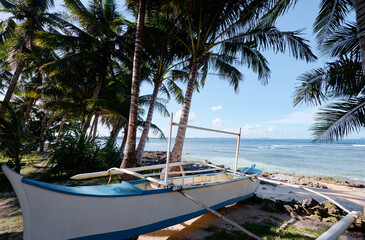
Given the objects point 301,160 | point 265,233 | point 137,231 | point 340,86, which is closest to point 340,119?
point 340,86

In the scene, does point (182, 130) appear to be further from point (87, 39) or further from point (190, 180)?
point (87, 39)

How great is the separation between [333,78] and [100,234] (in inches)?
229

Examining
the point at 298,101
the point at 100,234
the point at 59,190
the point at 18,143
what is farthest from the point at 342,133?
the point at 18,143

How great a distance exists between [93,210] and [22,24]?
11.6m

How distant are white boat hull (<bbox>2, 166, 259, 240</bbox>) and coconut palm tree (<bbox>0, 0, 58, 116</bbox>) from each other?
9498 millimetres

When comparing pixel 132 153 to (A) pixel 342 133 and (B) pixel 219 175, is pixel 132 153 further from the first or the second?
(A) pixel 342 133

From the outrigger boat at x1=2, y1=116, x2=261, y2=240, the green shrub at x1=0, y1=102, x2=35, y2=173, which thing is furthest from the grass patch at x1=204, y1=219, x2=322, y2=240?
the green shrub at x1=0, y1=102, x2=35, y2=173

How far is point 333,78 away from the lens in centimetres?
425

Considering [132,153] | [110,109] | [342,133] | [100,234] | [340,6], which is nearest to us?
[100,234]

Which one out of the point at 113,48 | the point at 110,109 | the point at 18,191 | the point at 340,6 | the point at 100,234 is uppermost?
the point at 113,48

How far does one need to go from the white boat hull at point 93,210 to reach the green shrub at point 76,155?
13.3 ft

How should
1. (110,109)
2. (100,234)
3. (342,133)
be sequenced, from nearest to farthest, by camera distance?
(100,234) < (342,133) < (110,109)

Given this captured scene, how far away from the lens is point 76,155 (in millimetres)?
5836

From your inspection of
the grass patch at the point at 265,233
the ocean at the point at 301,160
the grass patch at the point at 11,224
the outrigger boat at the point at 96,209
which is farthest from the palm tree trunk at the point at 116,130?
the grass patch at the point at 265,233
